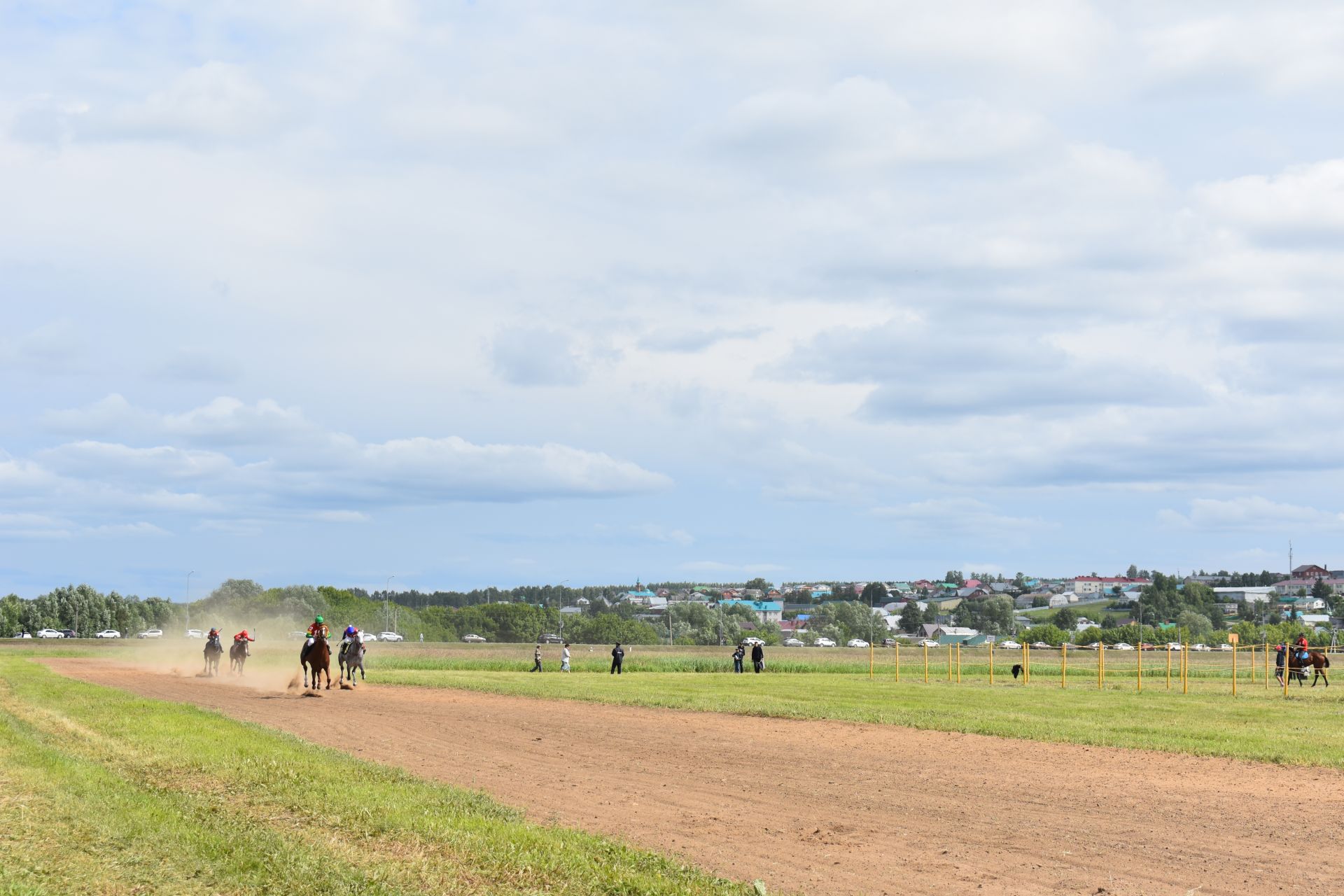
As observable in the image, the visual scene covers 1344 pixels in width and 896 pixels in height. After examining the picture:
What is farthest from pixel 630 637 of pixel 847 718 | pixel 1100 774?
pixel 1100 774

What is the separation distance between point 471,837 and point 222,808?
3.46 meters

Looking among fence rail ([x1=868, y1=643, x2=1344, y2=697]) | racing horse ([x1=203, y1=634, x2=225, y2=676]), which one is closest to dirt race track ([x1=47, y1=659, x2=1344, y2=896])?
fence rail ([x1=868, y1=643, x2=1344, y2=697])

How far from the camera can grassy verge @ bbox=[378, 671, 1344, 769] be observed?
23.1 metres

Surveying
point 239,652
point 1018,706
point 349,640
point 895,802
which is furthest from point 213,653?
point 895,802

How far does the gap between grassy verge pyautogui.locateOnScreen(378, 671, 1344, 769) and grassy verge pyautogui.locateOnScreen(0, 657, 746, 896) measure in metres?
13.3

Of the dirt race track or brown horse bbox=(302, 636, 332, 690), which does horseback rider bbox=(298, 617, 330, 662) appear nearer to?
brown horse bbox=(302, 636, 332, 690)

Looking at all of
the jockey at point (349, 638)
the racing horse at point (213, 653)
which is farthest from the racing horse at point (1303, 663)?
the racing horse at point (213, 653)

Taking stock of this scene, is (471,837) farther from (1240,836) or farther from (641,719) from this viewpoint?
(641,719)

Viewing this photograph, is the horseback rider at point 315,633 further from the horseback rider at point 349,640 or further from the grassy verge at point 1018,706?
the grassy verge at point 1018,706

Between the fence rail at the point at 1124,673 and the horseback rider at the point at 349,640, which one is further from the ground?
the horseback rider at the point at 349,640

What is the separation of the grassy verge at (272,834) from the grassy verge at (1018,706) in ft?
43.5

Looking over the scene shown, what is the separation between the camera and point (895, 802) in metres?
15.5

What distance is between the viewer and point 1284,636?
419ft

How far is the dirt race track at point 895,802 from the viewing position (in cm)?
1161
